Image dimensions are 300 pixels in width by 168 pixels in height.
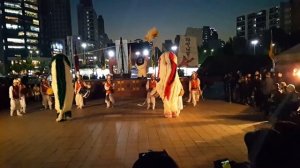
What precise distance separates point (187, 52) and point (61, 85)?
6753 mm

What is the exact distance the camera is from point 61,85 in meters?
14.0

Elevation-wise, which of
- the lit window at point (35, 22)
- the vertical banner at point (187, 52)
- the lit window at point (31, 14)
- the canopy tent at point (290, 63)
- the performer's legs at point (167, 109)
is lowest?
the performer's legs at point (167, 109)

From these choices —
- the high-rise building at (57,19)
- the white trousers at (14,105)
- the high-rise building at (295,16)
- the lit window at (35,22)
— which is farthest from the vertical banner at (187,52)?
the high-rise building at (57,19)

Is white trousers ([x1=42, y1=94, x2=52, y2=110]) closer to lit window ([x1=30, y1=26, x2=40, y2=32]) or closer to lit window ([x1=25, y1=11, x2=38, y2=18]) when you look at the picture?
lit window ([x1=25, y1=11, x2=38, y2=18])

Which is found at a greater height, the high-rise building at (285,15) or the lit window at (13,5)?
the lit window at (13,5)

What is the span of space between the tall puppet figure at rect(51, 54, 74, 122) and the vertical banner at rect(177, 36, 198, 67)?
5867 mm

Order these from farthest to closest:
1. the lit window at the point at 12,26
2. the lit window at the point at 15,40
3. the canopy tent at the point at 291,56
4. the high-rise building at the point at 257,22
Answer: the high-rise building at the point at 257,22, the lit window at the point at 12,26, the lit window at the point at 15,40, the canopy tent at the point at 291,56

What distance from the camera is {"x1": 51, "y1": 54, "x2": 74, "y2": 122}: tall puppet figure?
46.0 ft

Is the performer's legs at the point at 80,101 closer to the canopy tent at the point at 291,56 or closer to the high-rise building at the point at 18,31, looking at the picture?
the canopy tent at the point at 291,56

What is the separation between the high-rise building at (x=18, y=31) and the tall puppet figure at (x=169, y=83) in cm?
10078

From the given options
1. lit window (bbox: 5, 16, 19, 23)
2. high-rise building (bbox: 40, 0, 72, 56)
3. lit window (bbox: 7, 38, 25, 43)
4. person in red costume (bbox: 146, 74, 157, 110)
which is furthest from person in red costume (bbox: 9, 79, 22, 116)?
high-rise building (bbox: 40, 0, 72, 56)

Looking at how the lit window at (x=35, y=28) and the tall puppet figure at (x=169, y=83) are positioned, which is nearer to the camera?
the tall puppet figure at (x=169, y=83)

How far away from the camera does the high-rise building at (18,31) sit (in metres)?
115

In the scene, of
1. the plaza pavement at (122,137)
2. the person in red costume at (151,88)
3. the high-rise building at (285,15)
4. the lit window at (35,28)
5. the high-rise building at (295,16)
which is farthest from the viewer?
the lit window at (35,28)
